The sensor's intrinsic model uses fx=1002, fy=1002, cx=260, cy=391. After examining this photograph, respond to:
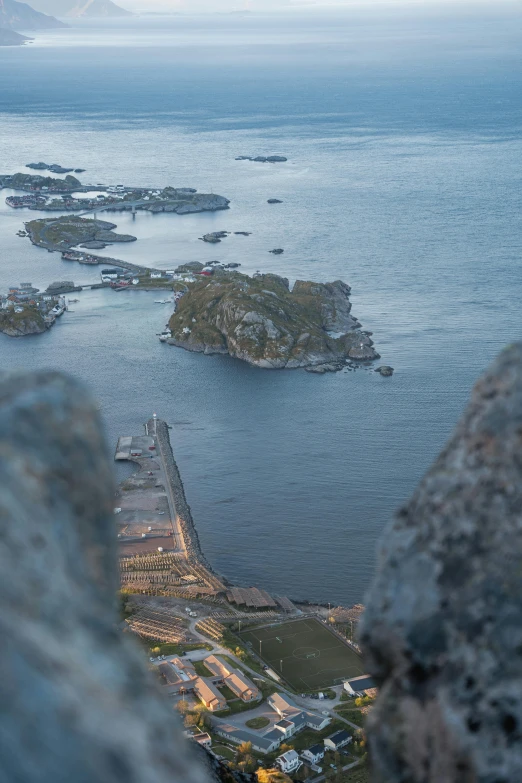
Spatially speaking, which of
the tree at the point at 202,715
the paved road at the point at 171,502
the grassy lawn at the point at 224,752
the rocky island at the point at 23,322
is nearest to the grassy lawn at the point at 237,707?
the tree at the point at 202,715

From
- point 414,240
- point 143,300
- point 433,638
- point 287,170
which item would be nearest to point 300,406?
point 143,300

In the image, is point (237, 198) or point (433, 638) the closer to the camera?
point (433, 638)

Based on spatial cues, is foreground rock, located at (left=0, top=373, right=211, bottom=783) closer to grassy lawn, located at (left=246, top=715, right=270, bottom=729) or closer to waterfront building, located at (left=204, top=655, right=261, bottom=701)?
grassy lawn, located at (left=246, top=715, right=270, bottom=729)

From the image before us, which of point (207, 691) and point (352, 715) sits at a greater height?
point (207, 691)

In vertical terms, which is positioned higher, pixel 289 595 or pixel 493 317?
pixel 493 317

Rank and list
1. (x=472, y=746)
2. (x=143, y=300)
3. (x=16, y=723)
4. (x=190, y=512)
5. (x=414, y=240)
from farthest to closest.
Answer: (x=414, y=240) → (x=143, y=300) → (x=190, y=512) → (x=472, y=746) → (x=16, y=723)

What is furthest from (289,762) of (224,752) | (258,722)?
(258,722)

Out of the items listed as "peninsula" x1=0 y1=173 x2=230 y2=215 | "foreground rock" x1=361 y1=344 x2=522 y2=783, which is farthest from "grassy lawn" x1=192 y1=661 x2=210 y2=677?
"peninsula" x1=0 y1=173 x2=230 y2=215

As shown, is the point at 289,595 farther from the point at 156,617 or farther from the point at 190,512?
the point at 190,512

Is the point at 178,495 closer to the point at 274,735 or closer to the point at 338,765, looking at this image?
the point at 274,735
